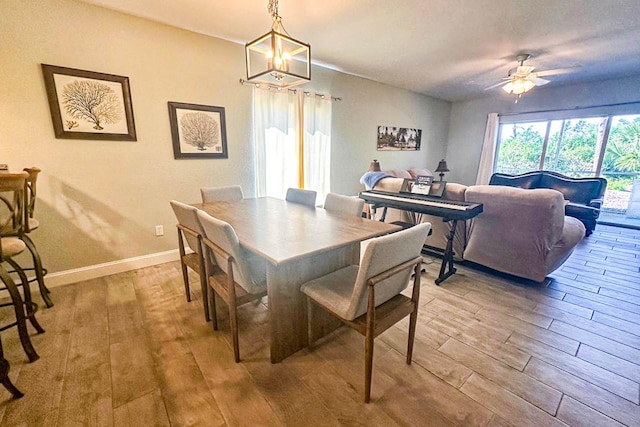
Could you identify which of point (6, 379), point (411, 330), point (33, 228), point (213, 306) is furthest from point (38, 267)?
point (411, 330)

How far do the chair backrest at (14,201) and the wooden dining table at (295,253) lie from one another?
1090 millimetres

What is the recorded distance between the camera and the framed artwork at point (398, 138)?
5035 mm

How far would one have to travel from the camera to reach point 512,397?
1.34 metres

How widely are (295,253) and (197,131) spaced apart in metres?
2.39

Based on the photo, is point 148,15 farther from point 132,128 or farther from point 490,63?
point 490,63

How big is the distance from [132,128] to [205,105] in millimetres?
775

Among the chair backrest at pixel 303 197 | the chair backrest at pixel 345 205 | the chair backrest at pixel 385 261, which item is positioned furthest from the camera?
the chair backrest at pixel 303 197

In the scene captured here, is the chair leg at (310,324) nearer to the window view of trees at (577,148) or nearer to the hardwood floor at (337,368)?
the hardwood floor at (337,368)

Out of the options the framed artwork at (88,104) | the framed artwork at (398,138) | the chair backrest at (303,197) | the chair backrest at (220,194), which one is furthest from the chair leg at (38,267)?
the framed artwork at (398,138)

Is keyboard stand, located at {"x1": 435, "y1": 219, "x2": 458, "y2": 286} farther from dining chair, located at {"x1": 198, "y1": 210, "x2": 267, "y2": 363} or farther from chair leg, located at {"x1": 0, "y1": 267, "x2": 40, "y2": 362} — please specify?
chair leg, located at {"x1": 0, "y1": 267, "x2": 40, "y2": 362}

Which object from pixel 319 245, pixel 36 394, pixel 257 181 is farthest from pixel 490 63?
pixel 36 394

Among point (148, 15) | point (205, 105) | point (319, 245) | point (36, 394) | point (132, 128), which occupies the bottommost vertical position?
point (36, 394)

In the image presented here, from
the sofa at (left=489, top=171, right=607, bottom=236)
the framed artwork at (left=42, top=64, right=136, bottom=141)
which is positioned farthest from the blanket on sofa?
the sofa at (left=489, top=171, right=607, bottom=236)

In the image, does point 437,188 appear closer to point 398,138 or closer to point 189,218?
point 189,218
